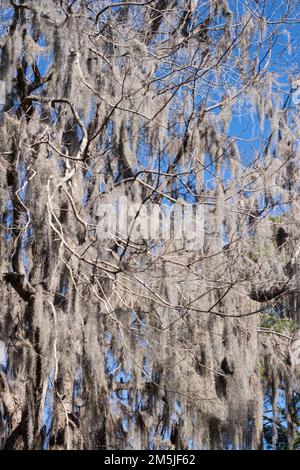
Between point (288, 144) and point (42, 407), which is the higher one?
point (288, 144)

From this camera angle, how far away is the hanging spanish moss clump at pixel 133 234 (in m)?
4.21

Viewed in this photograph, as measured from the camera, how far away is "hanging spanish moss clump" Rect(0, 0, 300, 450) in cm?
421

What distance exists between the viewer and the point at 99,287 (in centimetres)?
437

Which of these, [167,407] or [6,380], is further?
[6,380]

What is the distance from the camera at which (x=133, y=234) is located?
446 centimetres

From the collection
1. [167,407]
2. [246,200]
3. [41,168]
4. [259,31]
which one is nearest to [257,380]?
[167,407]

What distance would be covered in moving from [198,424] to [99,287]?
880mm

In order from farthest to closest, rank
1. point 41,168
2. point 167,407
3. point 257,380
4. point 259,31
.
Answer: point 259,31, point 257,380, point 167,407, point 41,168

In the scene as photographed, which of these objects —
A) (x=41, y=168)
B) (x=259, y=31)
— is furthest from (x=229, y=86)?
(x=41, y=168)

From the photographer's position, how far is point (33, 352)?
4.32m

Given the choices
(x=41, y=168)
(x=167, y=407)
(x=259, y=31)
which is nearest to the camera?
(x=41, y=168)
